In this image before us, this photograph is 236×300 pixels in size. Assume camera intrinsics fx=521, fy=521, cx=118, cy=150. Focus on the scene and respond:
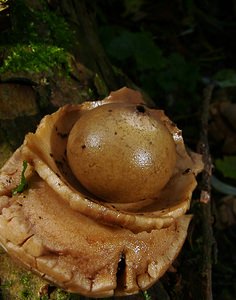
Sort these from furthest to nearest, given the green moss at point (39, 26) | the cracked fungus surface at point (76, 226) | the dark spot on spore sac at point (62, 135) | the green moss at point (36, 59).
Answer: the green moss at point (39, 26), the green moss at point (36, 59), the dark spot on spore sac at point (62, 135), the cracked fungus surface at point (76, 226)

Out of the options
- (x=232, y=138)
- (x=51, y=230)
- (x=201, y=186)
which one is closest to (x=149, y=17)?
(x=232, y=138)

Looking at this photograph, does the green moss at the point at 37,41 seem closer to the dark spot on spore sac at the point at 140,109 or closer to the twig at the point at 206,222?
the dark spot on spore sac at the point at 140,109

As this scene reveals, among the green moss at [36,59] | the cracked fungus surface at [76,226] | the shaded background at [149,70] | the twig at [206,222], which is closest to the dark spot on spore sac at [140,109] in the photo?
the cracked fungus surface at [76,226]

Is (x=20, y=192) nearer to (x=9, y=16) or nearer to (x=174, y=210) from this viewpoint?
(x=174, y=210)

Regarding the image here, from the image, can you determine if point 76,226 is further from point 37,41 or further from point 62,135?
point 37,41

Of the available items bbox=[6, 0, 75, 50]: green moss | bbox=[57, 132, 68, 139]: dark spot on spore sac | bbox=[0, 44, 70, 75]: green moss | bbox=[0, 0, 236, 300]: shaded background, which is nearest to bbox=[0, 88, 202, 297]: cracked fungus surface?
bbox=[57, 132, 68, 139]: dark spot on spore sac

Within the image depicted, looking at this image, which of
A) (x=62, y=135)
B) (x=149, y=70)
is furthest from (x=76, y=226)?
(x=149, y=70)

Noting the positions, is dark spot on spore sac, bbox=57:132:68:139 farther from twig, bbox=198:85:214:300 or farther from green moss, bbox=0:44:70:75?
twig, bbox=198:85:214:300

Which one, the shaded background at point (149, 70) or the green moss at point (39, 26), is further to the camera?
the green moss at point (39, 26)

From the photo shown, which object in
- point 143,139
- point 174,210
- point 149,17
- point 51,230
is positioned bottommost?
point 149,17
